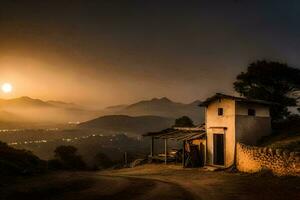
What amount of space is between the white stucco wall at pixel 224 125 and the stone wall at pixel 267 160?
0.93 m

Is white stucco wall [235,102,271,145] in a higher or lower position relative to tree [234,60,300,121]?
lower

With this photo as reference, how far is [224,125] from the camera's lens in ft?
93.8

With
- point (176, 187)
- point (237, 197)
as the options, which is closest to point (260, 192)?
point (237, 197)

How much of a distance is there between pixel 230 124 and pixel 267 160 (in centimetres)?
603

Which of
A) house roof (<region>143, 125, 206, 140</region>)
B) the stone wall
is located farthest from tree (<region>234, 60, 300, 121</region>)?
the stone wall

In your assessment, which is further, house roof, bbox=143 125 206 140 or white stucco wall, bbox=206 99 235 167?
house roof, bbox=143 125 206 140

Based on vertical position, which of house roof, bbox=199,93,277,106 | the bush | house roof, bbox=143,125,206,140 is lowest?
the bush

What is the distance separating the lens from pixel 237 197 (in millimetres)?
15891

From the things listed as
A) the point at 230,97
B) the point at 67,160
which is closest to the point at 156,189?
the point at 230,97

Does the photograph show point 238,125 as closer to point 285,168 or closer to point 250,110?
point 250,110

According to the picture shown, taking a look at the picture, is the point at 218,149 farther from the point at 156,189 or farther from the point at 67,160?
the point at 67,160

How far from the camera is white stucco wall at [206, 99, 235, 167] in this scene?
27719mm

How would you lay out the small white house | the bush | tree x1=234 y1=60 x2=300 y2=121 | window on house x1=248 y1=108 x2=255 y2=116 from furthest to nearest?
tree x1=234 y1=60 x2=300 y2=121
window on house x1=248 y1=108 x2=255 y2=116
the small white house
the bush

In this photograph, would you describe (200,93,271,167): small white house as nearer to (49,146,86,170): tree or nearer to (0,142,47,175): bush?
(0,142,47,175): bush
